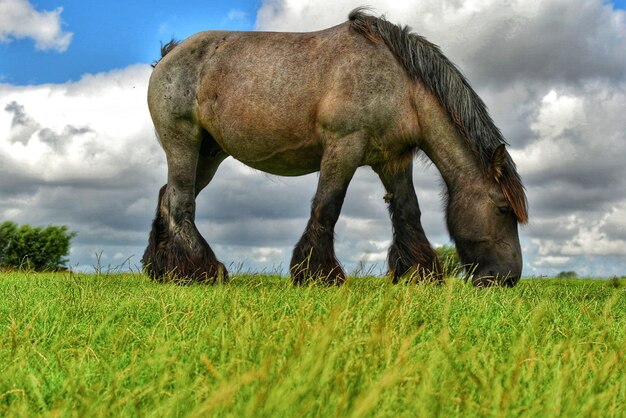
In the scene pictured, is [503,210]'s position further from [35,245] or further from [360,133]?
[35,245]

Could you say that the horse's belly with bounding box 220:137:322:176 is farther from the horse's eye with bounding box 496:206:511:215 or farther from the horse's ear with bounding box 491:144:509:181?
the horse's eye with bounding box 496:206:511:215

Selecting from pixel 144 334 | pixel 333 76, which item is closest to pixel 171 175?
pixel 333 76

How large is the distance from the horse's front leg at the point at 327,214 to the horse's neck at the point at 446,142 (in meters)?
0.72

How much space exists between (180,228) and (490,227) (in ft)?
10.6

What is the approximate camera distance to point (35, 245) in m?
14.4

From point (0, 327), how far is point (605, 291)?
592 cm

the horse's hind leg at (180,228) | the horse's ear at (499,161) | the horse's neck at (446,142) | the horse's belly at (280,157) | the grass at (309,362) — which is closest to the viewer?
the grass at (309,362)

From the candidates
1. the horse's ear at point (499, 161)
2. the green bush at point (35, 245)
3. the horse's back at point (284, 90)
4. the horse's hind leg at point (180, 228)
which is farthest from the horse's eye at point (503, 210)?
the green bush at point (35, 245)

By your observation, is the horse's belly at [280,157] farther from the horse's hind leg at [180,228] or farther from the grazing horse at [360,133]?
the horse's hind leg at [180,228]

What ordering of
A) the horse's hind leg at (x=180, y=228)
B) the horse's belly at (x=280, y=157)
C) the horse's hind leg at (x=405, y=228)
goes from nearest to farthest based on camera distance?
the horse's belly at (x=280, y=157) → the horse's hind leg at (x=405, y=228) → the horse's hind leg at (x=180, y=228)

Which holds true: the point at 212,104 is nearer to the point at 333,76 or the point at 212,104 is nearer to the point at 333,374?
the point at 333,76

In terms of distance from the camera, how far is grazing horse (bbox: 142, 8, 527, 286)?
6.36 meters

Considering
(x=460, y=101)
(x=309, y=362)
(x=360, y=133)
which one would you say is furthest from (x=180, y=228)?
(x=309, y=362)

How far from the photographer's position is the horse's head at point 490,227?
6.36 meters
